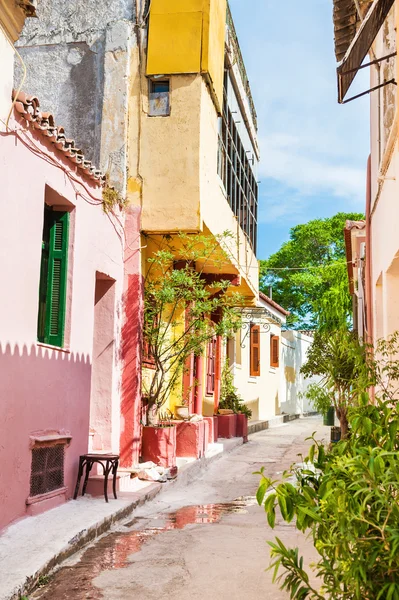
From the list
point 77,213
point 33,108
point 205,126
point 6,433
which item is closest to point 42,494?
point 6,433

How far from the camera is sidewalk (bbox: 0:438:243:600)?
5449mm

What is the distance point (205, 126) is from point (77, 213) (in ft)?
11.7

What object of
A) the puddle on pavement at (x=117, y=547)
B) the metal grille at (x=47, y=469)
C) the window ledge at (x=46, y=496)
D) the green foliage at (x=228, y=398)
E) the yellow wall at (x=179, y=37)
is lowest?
the puddle on pavement at (x=117, y=547)

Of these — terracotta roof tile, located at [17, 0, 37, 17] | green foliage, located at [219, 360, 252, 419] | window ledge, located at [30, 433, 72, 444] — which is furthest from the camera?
green foliage, located at [219, 360, 252, 419]

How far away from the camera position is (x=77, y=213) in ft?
29.1

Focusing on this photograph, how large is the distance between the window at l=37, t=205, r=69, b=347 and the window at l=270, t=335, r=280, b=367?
20746 mm

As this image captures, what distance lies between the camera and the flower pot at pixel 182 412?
44.3 ft

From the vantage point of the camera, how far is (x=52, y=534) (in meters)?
6.73

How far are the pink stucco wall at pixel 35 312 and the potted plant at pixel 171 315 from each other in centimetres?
161

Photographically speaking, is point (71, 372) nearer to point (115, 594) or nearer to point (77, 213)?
point (77, 213)

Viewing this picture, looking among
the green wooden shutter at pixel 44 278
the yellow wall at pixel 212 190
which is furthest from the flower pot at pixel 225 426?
the green wooden shutter at pixel 44 278

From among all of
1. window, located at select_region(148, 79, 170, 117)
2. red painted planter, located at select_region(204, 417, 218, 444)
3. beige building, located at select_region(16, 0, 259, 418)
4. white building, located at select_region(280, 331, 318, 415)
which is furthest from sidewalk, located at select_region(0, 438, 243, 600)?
white building, located at select_region(280, 331, 318, 415)

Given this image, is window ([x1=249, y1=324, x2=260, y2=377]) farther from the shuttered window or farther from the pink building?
the pink building

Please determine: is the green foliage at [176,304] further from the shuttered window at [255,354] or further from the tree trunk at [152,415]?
the shuttered window at [255,354]
